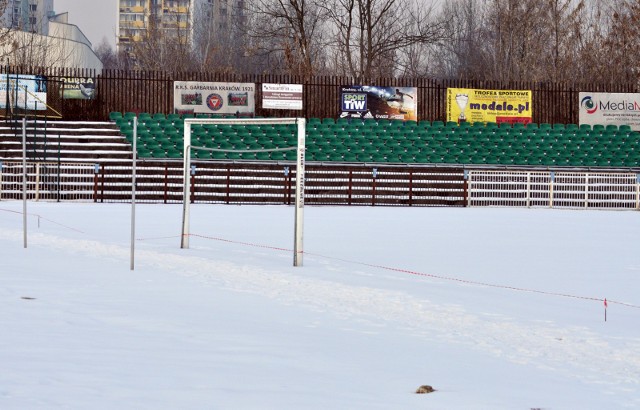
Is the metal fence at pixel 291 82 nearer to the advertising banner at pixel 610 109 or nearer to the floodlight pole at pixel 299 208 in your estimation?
the advertising banner at pixel 610 109

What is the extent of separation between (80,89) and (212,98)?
20.1 feet

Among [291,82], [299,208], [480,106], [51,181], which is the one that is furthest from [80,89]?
[299,208]

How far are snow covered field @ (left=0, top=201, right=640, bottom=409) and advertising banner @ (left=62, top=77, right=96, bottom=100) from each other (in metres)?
24.3

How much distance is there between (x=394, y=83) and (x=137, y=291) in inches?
1383

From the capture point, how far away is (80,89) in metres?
45.0

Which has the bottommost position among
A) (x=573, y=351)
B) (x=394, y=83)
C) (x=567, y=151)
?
(x=573, y=351)

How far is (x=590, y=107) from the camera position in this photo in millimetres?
47500

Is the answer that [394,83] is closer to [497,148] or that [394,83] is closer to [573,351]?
[497,148]

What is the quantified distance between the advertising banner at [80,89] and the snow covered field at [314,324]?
24.3 meters

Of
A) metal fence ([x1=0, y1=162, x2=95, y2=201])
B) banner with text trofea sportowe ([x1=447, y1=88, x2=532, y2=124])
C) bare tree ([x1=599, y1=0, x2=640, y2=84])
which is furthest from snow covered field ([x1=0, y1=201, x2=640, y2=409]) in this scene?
bare tree ([x1=599, y1=0, x2=640, y2=84])

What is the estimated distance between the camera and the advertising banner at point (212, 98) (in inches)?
1752

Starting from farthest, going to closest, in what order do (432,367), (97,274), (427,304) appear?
(97,274)
(427,304)
(432,367)

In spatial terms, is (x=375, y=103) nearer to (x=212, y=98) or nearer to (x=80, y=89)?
(x=212, y=98)

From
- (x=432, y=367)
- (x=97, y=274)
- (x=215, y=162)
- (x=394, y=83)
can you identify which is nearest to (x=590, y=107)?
(x=394, y=83)
